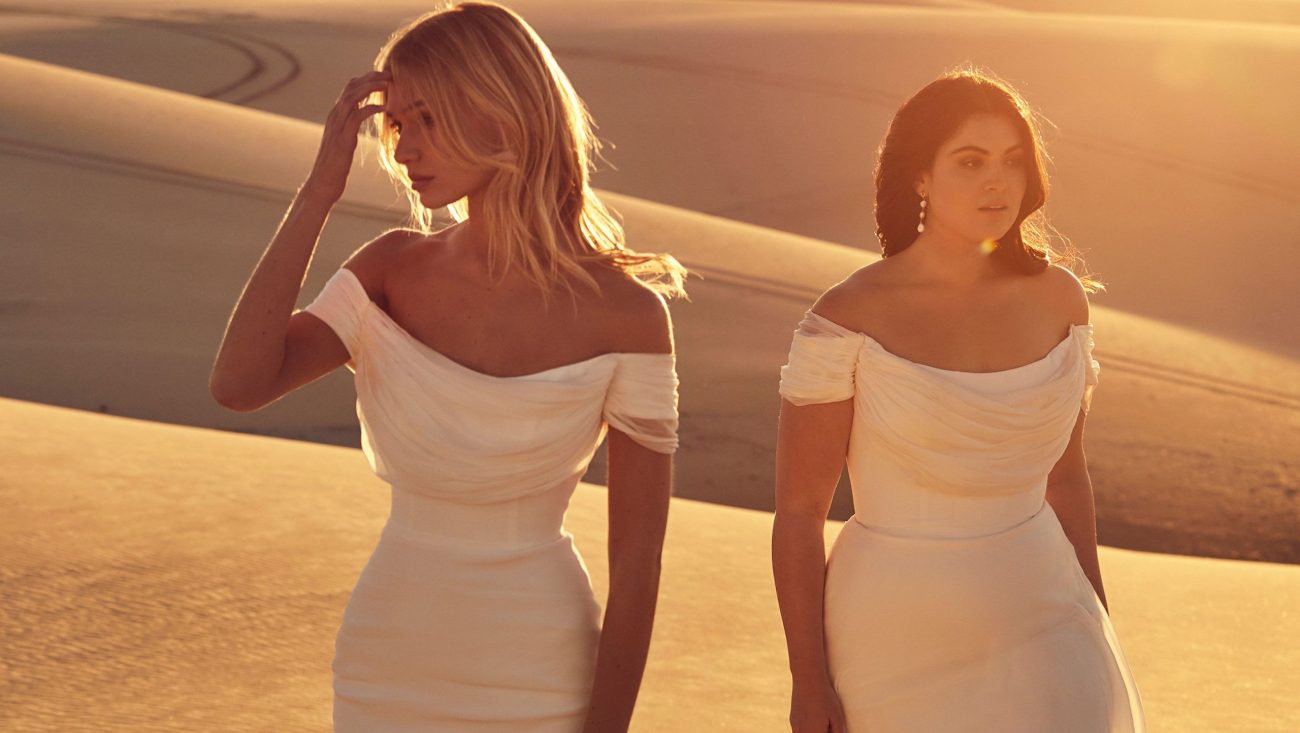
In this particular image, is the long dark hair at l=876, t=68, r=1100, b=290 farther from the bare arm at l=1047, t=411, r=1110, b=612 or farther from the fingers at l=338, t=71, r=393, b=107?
the fingers at l=338, t=71, r=393, b=107

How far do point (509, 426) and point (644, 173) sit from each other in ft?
78.4

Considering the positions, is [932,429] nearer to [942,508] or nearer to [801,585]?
[942,508]

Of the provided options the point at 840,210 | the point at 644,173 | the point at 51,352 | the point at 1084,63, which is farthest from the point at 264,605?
the point at 1084,63

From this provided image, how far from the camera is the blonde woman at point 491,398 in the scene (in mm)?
2346

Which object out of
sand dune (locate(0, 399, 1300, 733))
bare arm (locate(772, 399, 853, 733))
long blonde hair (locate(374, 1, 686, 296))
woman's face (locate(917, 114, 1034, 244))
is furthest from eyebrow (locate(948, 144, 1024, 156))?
sand dune (locate(0, 399, 1300, 733))

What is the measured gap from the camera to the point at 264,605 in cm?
548

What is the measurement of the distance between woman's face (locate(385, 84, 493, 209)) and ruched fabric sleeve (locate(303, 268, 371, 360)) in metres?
0.17

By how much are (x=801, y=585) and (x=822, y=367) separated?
340mm

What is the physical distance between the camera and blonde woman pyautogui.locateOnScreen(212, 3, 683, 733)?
2346 mm

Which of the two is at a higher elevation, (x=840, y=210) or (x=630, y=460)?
(x=630, y=460)

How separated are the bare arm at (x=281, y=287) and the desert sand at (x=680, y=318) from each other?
7.79 ft

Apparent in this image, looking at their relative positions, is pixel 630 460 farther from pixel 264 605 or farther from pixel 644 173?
pixel 644 173

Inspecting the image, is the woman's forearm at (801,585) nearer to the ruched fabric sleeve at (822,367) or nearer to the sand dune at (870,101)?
the ruched fabric sleeve at (822,367)

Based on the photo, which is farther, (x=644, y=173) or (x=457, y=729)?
(x=644, y=173)
